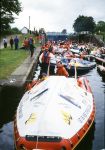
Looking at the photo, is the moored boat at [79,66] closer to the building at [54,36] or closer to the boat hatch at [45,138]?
the boat hatch at [45,138]

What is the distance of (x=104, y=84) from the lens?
29.0 metres

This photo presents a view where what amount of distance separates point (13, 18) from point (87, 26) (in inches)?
3353

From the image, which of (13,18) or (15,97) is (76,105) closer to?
(15,97)

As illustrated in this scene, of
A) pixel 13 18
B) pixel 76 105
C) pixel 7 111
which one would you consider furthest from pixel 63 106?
pixel 13 18

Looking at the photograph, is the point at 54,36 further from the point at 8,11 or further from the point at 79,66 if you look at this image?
the point at 79,66

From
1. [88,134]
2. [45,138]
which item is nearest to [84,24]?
[88,134]

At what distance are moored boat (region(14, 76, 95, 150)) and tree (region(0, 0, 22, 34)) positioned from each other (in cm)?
4016

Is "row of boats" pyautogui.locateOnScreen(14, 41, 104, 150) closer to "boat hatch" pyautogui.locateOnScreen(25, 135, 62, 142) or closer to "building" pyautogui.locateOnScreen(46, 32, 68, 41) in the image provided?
"boat hatch" pyautogui.locateOnScreen(25, 135, 62, 142)

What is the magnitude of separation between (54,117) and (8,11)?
49.4 m

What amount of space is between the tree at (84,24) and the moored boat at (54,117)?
4945 inches

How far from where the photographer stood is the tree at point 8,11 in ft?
184

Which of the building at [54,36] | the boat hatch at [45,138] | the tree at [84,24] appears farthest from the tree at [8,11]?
the tree at [84,24]

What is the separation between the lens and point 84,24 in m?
142

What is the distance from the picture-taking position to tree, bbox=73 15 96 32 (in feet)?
460
